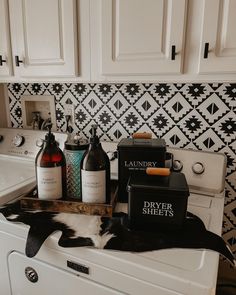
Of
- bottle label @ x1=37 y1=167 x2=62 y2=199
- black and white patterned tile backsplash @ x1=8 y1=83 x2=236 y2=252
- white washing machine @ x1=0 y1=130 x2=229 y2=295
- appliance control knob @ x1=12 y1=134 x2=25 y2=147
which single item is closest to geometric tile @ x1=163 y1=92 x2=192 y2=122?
black and white patterned tile backsplash @ x1=8 y1=83 x2=236 y2=252

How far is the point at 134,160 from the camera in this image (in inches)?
38.9

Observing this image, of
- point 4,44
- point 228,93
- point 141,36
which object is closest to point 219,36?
point 141,36

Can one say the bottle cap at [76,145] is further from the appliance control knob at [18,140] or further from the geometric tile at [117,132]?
the appliance control knob at [18,140]

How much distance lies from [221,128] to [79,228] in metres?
0.87

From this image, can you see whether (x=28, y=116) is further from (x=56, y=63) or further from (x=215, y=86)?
(x=215, y=86)

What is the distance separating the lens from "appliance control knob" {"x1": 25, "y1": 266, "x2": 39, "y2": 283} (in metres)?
0.86

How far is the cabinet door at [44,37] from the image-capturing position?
110 centimetres

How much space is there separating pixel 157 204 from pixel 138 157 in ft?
0.80

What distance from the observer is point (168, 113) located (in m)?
1.34

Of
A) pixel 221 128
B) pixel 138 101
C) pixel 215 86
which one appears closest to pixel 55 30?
pixel 138 101

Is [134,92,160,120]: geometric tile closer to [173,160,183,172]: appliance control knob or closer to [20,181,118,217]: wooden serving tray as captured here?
[173,160,183,172]: appliance control knob

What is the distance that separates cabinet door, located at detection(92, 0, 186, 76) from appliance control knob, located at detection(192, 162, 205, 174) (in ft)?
1.51

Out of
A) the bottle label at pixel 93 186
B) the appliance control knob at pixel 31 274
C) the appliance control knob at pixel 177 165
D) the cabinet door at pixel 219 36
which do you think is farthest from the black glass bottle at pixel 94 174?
the cabinet door at pixel 219 36

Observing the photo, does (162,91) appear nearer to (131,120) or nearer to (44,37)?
(131,120)
